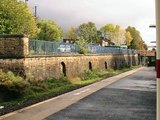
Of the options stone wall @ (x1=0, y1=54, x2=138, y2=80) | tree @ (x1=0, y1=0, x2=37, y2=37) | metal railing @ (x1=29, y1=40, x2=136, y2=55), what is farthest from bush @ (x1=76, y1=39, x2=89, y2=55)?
tree @ (x1=0, y1=0, x2=37, y2=37)

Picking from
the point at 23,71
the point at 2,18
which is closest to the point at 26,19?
the point at 2,18

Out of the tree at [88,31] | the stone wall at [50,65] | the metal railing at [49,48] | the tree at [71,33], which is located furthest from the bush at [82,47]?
the tree at [71,33]

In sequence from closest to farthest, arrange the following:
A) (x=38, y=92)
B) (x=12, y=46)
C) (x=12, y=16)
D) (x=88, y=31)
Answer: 1. (x=38, y=92)
2. (x=12, y=46)
3. (x=12, y=16)
4. (x=88, y=31)

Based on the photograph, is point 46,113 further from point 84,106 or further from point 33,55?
point 33,55

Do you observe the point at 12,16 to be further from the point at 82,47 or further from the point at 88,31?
the point at 88,31

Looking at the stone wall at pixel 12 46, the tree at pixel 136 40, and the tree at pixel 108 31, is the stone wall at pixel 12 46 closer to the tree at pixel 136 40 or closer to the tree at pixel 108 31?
the tree at pixel 136 40

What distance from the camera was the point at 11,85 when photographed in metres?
22.3

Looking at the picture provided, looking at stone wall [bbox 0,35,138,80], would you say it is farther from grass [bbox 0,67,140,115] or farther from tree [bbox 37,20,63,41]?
tree [bbox 37,20,63,41]

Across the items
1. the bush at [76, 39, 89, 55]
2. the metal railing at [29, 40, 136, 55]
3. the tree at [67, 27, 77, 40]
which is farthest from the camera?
the tree at [67, 27, 77, 40]

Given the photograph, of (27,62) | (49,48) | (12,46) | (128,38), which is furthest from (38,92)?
(128,38)

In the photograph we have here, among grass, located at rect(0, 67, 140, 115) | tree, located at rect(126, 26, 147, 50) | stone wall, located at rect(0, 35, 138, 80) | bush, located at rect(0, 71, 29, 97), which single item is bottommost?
grass, located at rect(0, 67, 140, 115)

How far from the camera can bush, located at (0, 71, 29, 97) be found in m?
21.7

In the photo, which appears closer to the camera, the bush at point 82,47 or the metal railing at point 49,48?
the metal railing at point 49,48

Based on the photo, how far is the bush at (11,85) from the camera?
21748 millimetres
